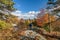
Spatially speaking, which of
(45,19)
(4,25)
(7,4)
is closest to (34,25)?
(45,19)

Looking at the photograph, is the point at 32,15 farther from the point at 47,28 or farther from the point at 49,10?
the point at 47,28

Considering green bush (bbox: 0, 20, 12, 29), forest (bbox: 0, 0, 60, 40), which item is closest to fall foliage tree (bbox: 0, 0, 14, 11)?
forest (bbox: 0, 0, 60, 40)

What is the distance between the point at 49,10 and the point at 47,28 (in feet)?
7.96

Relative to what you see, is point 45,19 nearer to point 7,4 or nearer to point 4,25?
point 4,25

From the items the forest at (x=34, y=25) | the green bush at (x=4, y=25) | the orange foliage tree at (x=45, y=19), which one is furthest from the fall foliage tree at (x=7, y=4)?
the orange foliage tree at (x=45, y=19)

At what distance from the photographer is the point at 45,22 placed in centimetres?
1245

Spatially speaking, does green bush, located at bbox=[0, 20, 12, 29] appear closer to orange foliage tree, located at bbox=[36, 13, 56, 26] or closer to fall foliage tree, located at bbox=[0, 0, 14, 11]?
orange foliage tree, located at bbox=[36, 13, 56, 26]

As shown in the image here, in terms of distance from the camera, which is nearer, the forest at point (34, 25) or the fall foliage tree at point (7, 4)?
the forest at point (34, 25)

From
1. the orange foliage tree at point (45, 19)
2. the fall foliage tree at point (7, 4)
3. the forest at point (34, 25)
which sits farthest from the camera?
the fall foliage tree at point (7, 4)

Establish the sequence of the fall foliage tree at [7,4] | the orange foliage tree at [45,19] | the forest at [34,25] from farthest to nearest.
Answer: the fall foliage tree at [7,4] < the orange foliage tree at [45,19] < the forest at [34,25]

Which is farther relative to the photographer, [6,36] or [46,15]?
[46,15]

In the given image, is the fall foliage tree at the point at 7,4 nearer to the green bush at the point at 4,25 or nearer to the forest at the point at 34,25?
the forest at the point at 34,25

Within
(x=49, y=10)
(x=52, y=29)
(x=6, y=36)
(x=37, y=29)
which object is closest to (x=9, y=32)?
(x=6, y=36)

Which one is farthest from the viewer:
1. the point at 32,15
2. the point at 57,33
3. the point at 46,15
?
the point at 32,15
